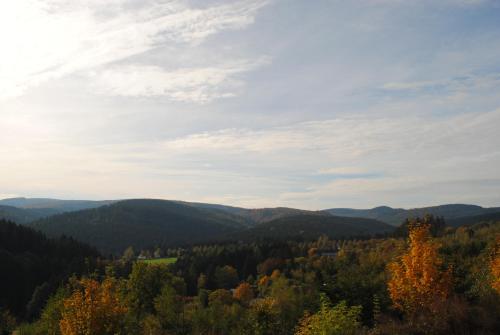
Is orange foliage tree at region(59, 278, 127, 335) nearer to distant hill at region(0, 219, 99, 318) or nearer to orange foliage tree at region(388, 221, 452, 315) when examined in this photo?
orange foliage tree at region(388, 221, 452, 315)

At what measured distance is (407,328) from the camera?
21.2 meters

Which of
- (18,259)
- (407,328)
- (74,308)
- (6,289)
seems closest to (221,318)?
(74,308)

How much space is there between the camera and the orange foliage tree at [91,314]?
1094 inches

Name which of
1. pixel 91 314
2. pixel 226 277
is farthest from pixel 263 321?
pixel 226 277

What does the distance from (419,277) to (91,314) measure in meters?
24.4

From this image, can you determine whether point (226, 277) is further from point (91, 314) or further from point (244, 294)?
point (91, 314)

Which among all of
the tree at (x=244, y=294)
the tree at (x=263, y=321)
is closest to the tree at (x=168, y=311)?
the tree at (x=263, y=321)

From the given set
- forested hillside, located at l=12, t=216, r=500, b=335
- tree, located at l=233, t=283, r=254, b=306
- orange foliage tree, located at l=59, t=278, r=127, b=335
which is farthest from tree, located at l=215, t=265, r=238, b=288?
orange foliage tree, located at l=59, t=278, r=127, b=335

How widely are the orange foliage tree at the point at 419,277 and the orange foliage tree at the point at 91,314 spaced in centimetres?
2079

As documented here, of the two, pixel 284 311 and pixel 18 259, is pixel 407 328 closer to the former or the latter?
pixel 284 311

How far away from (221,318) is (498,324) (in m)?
39.0

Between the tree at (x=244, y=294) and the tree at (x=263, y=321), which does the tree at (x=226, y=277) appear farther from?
the tree at (x=263, y=321)

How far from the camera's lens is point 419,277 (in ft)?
110

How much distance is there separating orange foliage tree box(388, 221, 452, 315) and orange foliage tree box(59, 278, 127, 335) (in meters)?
20.8
